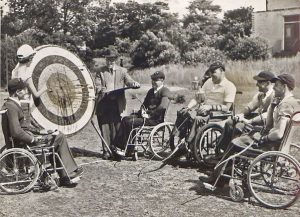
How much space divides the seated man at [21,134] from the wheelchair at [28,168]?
2.1 inches

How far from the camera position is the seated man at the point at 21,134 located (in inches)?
177

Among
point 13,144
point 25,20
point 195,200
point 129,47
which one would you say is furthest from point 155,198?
point 25,20

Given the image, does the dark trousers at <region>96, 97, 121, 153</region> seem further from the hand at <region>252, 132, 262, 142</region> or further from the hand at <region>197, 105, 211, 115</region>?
the hand at <region>252, 132, 262, 142</region>

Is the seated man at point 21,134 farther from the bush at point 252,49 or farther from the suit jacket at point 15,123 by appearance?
the bush at point 252,49

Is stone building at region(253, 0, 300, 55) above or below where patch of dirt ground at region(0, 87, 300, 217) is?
above

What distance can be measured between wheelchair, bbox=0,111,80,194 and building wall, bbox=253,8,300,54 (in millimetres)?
14448

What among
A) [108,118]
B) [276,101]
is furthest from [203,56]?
[276,101]

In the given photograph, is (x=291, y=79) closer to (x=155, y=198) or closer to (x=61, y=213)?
(x=155, y=198)

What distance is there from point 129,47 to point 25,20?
8.97 meters

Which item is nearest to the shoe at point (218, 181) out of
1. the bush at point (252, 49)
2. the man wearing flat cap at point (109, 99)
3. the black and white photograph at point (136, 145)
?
the black and white photograph at point (136, 145)

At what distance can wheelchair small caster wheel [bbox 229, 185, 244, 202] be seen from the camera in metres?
4.21

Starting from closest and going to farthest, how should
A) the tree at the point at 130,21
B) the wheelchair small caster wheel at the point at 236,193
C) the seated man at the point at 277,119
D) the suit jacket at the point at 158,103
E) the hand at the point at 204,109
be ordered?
1. the seated man at the point at 277,119
2. the wheelchair small caster wheel at the point at 236,193
3. the hand at the point at 204,109
4. the suit jacket at the point at 158,103
5. the tree at the point at 130,21

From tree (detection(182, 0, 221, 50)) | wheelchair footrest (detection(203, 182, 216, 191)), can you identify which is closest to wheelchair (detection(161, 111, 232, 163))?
wheelchair footrest (detection(203, 182, 216, 191))

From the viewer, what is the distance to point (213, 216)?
390 centimetres
